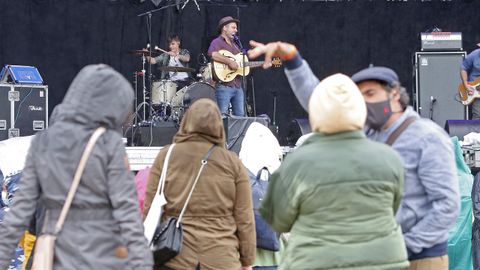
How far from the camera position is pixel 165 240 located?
15.3 feet

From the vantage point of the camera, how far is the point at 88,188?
12.4ft

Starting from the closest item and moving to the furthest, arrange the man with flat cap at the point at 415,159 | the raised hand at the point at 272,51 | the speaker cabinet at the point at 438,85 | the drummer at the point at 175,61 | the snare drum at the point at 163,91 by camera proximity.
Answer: the raised hand at the point at 272,51, the man with flat cap at the point at 415,159, the snare drum at the point at 163,91, the drummer at the point at 175,61, the speaker cabinet at the point at 438,85

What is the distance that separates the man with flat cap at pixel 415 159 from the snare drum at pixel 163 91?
27.3ft

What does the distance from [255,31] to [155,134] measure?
467 cm

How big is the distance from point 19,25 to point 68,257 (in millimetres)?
10453

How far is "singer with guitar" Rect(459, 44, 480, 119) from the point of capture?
11703mm

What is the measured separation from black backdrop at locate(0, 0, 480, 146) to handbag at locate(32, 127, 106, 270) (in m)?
9.94

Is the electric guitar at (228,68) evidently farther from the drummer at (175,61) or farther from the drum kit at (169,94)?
the drummer at (175,61)

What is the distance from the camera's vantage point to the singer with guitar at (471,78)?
1170 cm

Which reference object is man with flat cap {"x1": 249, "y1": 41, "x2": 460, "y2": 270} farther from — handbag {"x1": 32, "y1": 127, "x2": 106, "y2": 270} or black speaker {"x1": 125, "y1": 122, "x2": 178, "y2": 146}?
black speaker {"x1": 125, "y1": 122, "x2": 178, "y2": 146}

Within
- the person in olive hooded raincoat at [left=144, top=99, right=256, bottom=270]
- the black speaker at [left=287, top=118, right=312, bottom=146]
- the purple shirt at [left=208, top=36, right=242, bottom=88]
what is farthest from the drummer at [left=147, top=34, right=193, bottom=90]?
the person in olive hooded raincoat at [left=144, top=99, right=256, bottom=270]

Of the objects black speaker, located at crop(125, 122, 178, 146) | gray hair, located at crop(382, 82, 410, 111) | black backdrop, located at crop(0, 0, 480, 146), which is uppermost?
black backdrop, located at crop(0, 0, 480, 146)

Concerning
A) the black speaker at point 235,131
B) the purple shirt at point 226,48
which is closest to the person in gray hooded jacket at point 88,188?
the black speaker at point 235,131

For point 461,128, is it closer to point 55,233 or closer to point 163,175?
point 163,175
